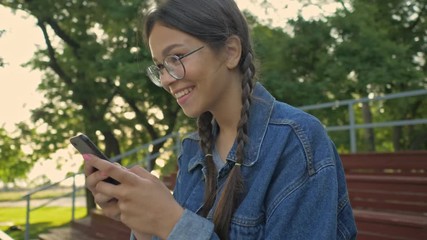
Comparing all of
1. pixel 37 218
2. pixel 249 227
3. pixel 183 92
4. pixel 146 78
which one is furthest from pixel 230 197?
pixel 37 218

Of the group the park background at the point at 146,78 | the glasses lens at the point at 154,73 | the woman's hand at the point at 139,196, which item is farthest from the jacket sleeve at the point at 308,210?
the park background at the point at 146,78

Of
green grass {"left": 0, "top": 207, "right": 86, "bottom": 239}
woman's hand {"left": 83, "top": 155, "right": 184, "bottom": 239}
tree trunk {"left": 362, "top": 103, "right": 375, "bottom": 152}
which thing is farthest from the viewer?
tree trunk {"left": 362, "top": 103, "right": 375, "bottom": 152}

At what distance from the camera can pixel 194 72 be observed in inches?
48.8

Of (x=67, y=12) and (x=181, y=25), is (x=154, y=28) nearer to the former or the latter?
(x=181, y=25)

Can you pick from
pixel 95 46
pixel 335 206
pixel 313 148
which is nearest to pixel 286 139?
pixel 313 148

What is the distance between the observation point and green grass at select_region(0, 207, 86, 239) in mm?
13977

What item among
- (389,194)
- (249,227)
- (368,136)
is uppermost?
(249,227)

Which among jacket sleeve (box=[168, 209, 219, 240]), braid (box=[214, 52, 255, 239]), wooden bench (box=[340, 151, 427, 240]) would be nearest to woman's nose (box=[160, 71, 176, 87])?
braid (box=[214, 52, 255, 239])

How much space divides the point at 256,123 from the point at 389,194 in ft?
12.8

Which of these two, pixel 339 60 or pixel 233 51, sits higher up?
pixel 233 51

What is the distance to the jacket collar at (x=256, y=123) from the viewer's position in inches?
47.2

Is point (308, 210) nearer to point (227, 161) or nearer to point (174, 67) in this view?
point (227, 161)

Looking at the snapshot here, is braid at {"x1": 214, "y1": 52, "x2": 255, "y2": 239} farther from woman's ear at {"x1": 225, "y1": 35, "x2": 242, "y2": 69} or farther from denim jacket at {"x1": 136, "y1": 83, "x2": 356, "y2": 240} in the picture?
woman's ear at {"x1": 225, "y1": 35, "x2": 242, "y2": 69}

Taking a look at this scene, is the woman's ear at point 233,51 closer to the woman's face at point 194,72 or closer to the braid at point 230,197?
the woman's face at point 194,72
